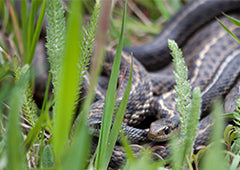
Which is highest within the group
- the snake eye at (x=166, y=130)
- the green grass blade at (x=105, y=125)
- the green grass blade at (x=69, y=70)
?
the green grass blade at (x=69, y=70)

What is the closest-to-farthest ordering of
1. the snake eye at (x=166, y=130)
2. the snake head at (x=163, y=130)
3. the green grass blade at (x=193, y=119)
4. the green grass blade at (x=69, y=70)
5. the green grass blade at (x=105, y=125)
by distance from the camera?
the green grass blade at (x=69, y=70)
the green grass blade at (x=193, y=119)
the green grass blade at (x=105, y=125)
the snake head at (x=163, y=130)
the snake eye at (x=166, y=130)

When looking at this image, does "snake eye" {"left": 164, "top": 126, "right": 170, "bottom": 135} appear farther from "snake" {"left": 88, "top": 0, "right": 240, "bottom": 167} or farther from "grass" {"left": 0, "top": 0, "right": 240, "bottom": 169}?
"grass" {"left": 0, "top": 0, "right": 240, "bottom": 169}

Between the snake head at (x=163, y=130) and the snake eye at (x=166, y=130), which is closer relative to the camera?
the snake head at (x=163, y=130)

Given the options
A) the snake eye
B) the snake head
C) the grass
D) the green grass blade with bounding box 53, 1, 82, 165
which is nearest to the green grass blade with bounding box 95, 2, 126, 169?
the grass

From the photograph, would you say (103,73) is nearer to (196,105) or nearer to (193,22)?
(193,22)

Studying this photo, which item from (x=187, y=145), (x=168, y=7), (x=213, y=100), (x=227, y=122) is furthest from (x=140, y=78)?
(x=168, y=7)

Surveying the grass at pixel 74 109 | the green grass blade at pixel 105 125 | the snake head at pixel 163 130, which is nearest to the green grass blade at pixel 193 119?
the grass at pixel 74 109

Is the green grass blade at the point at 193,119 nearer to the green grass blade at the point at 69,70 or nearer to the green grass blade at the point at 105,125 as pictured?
the green grass blade at the point at 105,125
